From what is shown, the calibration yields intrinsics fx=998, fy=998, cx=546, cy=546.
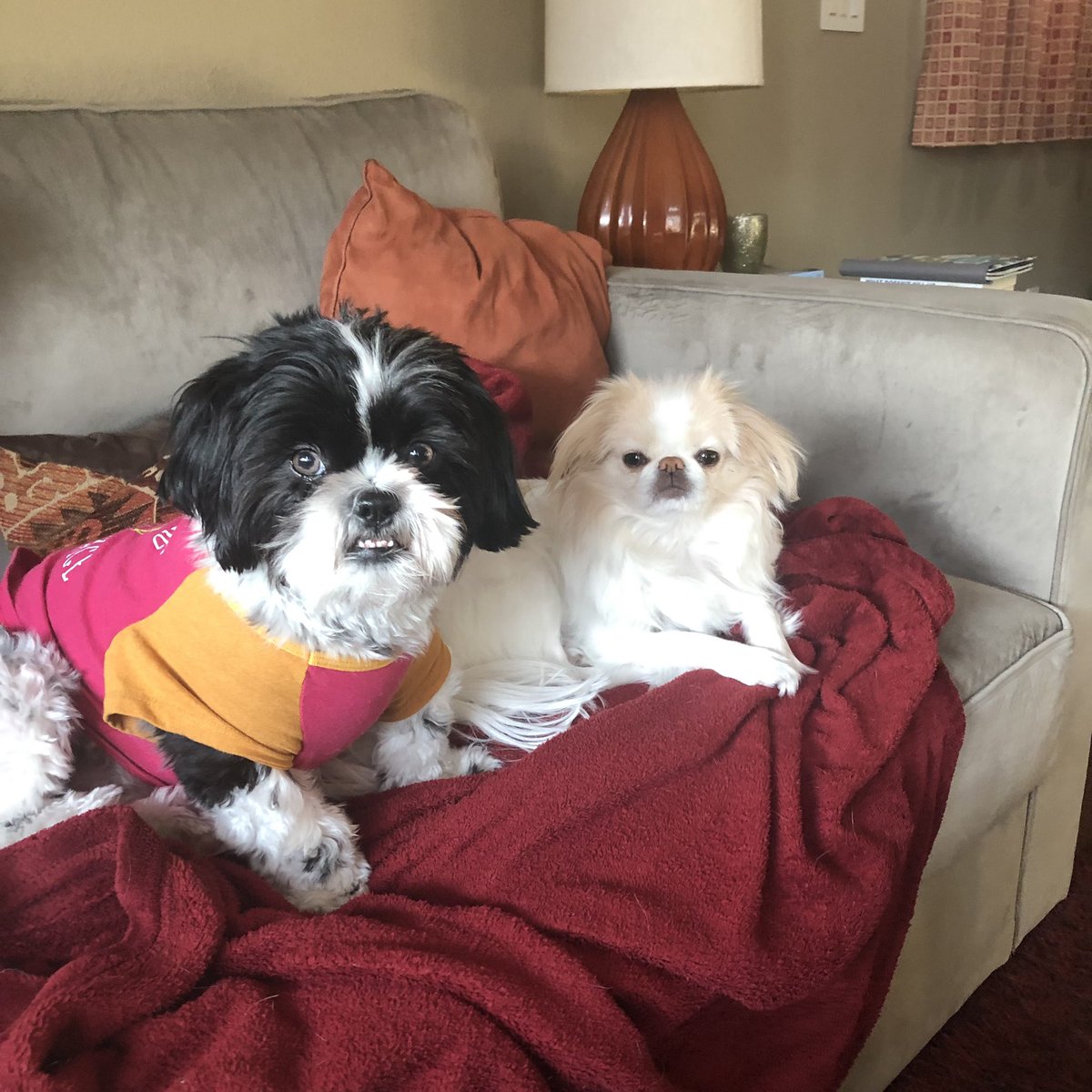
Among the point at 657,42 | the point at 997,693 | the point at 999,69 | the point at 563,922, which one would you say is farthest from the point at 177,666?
the point at 999,69

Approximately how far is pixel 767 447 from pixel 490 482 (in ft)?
1.85

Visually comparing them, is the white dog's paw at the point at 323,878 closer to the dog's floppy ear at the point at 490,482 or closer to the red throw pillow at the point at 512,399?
the dog's floppy ear at the point at 490,482

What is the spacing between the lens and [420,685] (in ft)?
3.58

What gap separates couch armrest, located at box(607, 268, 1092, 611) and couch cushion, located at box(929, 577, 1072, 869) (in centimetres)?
8

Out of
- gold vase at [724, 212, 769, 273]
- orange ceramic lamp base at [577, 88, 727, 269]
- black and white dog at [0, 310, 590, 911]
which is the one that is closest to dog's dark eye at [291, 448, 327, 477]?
black and white dog at [0, 310, 590, 911]

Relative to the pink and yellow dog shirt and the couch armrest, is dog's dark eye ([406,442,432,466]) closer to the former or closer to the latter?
the pink and yellow dog shirt

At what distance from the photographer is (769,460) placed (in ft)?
4.57

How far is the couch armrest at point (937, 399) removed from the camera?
1295 mm

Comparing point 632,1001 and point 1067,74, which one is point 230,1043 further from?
point 1067,74

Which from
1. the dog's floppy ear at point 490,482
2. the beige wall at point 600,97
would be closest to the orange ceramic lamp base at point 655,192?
the beige wall at point 600,97

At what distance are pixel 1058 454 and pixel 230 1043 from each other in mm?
1151

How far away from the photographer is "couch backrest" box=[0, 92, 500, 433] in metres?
1.38

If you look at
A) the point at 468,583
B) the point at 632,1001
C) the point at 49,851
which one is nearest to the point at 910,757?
the point at 632,1001

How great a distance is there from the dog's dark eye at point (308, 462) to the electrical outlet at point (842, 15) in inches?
100
